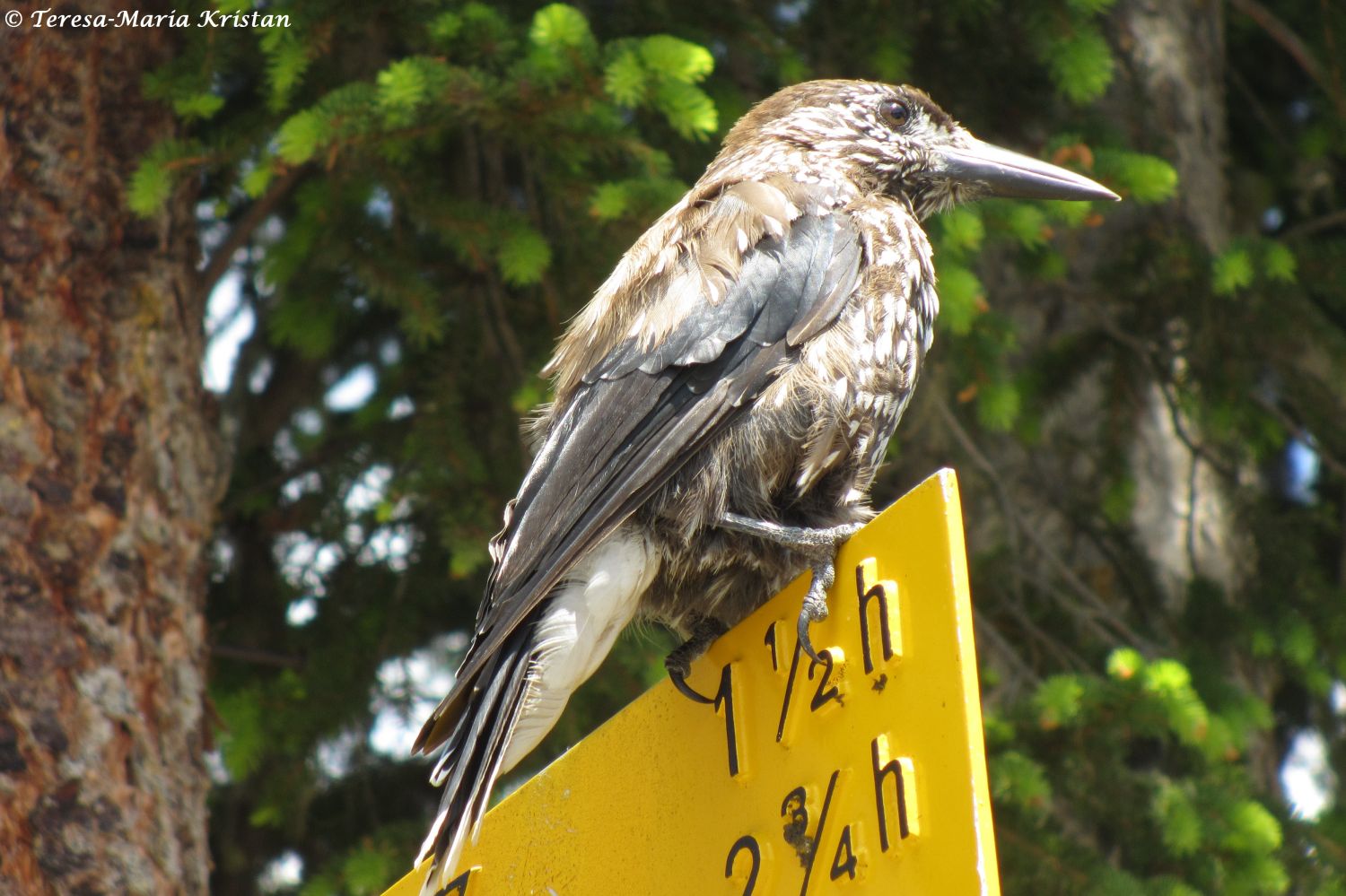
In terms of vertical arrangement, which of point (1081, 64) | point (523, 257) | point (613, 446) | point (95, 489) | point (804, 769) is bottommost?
point (804, 769)

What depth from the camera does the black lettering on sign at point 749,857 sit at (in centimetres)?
175

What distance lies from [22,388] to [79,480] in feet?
0.75

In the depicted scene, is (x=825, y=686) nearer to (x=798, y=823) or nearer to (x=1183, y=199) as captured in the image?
(x=798, y=823)

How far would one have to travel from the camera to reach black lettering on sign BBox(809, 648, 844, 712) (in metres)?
1.72

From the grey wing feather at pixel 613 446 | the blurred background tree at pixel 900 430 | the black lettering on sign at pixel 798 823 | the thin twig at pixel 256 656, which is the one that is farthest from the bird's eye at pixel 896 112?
the thin twig at pixel 256 656

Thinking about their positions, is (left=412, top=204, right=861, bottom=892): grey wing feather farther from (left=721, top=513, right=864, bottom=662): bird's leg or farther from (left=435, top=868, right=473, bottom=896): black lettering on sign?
(left=721, top=513, right=864, bottom=662): bird's leg

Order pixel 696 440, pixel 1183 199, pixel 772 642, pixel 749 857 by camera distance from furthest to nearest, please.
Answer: pixel 1183 199 → pixel 696 440 → pixel 772 642 → pixel 749 857

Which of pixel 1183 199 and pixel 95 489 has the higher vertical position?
pixel 1183 199

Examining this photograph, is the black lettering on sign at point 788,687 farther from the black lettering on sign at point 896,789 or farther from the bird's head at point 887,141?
the bird's head at point 887,141

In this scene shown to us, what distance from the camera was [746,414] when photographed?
2.38 meters

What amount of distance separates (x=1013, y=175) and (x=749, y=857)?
1.64 metres

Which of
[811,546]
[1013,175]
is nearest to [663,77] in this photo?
[1013,175]

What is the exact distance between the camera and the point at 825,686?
1.74 metres

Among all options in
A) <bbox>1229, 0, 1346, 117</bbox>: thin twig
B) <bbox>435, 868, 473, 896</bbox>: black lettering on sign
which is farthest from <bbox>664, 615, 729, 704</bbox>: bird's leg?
Result: <bbox>1229, 0, 1346, 117</bbox>: thin twig
